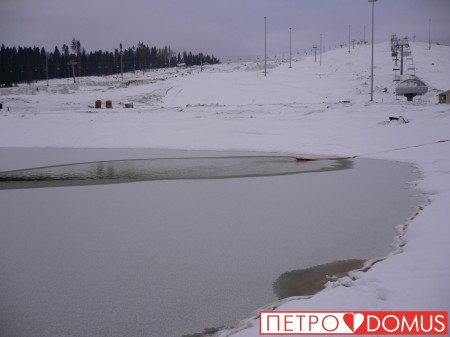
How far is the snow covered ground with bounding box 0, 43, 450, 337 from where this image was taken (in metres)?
3.75

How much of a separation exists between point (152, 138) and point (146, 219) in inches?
519

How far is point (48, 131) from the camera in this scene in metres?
21.0

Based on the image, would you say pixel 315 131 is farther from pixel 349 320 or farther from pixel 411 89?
pixel 411 89

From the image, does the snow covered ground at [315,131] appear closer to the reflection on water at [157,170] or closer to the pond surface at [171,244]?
the pond surface at [171,244]

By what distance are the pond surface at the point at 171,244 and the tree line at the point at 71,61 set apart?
6845cm

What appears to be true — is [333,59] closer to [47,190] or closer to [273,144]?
[273,144]

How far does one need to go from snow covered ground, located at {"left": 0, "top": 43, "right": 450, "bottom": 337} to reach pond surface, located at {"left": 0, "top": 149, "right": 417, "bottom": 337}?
0.55 meters

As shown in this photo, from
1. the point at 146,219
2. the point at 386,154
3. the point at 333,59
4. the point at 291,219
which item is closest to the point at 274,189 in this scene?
the point at 291,219

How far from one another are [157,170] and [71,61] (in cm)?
9466

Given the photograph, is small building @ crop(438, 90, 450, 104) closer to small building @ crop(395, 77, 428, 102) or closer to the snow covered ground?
small building @ crop(395, 77, 428, 102)

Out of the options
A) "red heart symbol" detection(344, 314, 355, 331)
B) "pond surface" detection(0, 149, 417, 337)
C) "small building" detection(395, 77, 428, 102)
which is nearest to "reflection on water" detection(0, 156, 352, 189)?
"pond surface" detection(0, 149, 417, 337)

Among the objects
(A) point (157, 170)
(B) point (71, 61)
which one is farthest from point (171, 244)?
(B) point (71, 61)

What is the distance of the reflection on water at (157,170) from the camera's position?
10.3m

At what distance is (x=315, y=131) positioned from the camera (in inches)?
739
